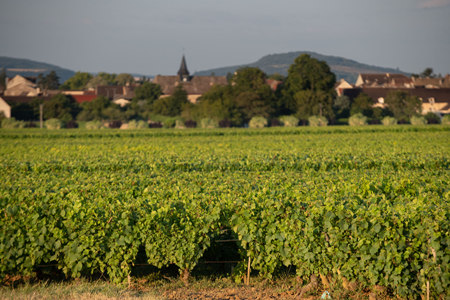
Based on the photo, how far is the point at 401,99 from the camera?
9888 cm

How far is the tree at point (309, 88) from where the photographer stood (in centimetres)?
9256

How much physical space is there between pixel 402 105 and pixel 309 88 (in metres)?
18.1

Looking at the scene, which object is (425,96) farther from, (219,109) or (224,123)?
(224,123)

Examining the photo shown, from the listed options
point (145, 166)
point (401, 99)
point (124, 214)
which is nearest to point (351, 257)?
point (124, 214)

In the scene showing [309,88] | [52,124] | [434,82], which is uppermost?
[434,82]

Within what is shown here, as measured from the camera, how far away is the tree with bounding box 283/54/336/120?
304 feet

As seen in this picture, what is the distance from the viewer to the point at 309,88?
98562 mm

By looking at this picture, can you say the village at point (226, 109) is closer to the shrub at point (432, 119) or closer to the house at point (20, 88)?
the shrub at point (432, 119)

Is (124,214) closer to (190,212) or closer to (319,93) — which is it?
(190,212)

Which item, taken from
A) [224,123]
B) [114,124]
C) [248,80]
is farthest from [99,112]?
[248,80]

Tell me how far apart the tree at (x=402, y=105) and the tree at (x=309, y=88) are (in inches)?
478

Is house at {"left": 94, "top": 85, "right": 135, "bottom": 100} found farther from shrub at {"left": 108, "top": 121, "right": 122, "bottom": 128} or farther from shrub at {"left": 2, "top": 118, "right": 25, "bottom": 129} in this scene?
shrub at {"left": 2, "top": 118, "right": 25, "bottom": 129}

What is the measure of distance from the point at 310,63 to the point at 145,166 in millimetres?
82205

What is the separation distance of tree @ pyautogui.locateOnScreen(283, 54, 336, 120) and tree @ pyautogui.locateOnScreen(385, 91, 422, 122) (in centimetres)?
1214
